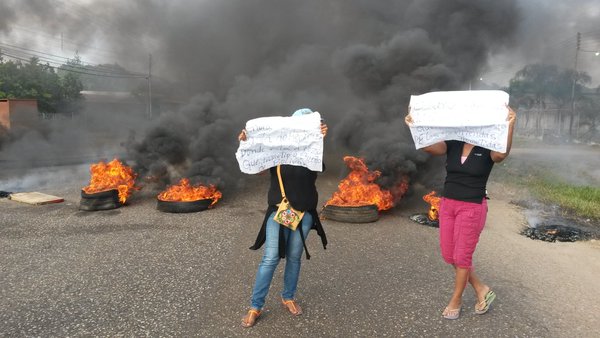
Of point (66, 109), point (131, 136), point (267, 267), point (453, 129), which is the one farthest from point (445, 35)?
point (66, 109)

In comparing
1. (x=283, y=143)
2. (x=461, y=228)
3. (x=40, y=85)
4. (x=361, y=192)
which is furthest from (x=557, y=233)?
(x=40, y=85)

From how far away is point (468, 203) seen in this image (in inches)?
127

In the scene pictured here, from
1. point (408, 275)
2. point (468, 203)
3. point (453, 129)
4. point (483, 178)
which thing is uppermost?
point (453, 129)

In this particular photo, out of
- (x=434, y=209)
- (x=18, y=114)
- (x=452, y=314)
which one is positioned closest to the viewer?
(x=452, y=314)

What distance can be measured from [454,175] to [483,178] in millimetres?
219

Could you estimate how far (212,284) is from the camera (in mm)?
4242

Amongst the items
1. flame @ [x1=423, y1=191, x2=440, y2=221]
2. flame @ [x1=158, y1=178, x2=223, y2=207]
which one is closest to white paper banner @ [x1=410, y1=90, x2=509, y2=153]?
flame @ [x1=423, y1=191, x2=440, y2=221]

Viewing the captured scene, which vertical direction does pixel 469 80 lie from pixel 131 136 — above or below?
above

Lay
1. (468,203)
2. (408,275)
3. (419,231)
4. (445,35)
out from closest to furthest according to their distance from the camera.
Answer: (468,203), (408,275), (419,231), (445,35)

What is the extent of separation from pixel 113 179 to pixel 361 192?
4948mm

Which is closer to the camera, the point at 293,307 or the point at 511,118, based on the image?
the point at 511,118

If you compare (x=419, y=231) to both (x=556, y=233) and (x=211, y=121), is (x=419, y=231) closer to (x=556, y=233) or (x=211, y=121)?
(x=556, y=233)

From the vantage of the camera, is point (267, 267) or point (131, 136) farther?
point (131, 136)

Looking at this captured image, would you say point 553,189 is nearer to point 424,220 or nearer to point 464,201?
point 424,220
